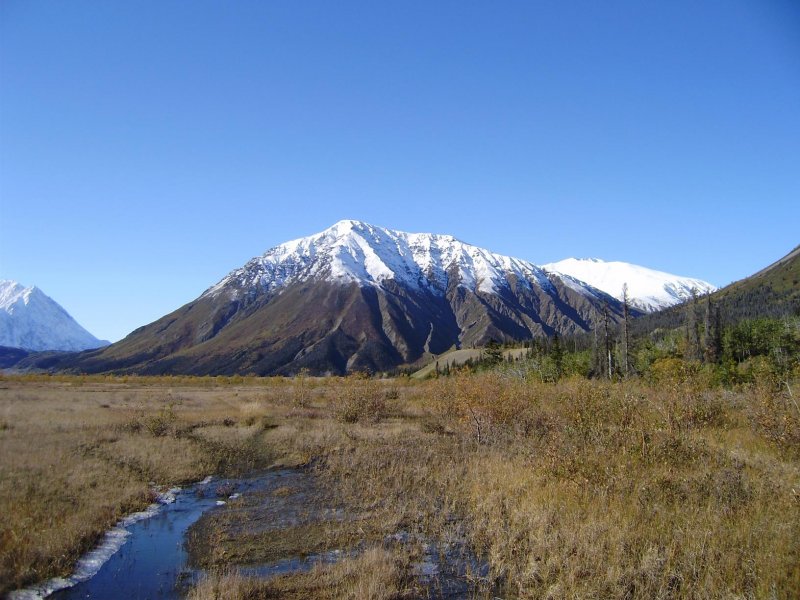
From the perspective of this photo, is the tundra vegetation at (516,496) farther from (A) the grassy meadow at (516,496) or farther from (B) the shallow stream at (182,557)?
(B) the shallow stream at (182,557)

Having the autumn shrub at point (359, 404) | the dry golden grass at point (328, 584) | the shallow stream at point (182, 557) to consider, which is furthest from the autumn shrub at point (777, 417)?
the autumn shrub at point (359, 404)

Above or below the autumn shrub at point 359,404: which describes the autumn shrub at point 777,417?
above

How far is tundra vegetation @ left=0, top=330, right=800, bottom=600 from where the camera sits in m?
9.78

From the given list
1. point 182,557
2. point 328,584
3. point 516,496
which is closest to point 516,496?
point 516,496

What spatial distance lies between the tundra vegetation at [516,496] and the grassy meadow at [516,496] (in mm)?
58

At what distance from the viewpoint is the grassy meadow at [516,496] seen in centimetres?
977

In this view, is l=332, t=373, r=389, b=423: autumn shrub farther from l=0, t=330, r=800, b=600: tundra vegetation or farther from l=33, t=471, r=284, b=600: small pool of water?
l=33, t=471, r=284, b=600: small pool of water

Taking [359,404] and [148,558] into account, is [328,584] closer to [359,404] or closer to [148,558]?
[148,558]

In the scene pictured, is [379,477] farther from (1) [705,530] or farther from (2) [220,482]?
(1) [705,530]

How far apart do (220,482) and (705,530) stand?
56.8ft

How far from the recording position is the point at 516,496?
14.7 metres

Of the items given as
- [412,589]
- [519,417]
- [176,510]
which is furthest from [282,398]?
[412,589]

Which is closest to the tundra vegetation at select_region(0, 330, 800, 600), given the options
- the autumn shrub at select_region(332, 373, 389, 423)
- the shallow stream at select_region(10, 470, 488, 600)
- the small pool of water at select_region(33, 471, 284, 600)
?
the shallow stream at select_region(10, 470, 488, 600)

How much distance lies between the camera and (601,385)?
18469 millimetres
